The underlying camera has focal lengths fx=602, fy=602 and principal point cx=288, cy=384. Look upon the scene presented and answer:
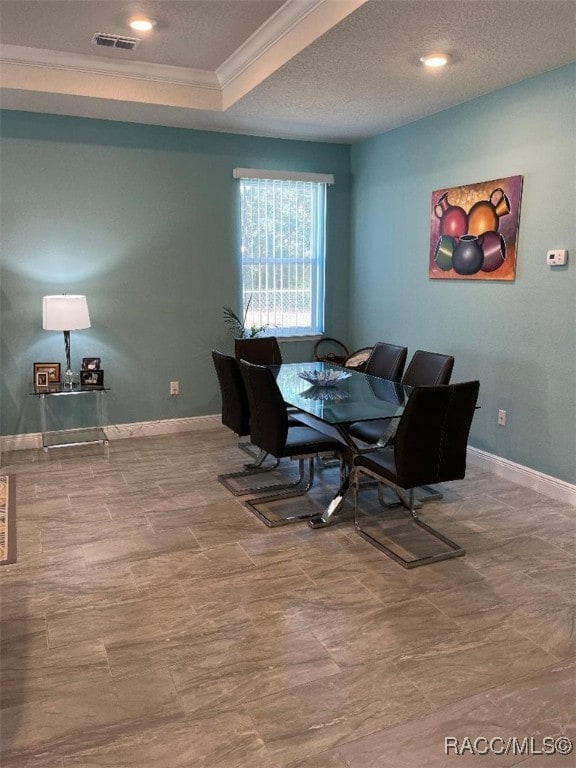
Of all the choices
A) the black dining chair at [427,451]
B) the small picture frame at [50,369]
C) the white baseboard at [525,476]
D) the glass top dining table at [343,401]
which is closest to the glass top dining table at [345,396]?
the glass top dining table at [343,401]

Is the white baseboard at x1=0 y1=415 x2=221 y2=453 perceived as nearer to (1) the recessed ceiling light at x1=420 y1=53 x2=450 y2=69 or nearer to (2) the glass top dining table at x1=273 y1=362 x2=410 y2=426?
(2) the glass top dining table at x1=273 y1=362 x2=410 y2=426

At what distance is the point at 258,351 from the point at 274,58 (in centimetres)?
205

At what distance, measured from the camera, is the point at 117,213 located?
4832mm

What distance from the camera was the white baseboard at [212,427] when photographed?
3.75 m

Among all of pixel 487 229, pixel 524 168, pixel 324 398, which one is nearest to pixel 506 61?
pixel 524 168

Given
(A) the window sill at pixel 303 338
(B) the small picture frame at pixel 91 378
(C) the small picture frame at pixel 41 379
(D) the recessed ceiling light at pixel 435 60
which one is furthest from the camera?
(A) the window sill at pixel 303 338

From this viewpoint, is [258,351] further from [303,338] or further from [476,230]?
[476,230]

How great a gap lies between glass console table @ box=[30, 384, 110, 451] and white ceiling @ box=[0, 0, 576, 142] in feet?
6.83

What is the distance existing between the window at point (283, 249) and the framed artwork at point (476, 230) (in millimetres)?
1332

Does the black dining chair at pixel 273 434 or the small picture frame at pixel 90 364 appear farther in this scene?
the small picture frame at pixel 90 364

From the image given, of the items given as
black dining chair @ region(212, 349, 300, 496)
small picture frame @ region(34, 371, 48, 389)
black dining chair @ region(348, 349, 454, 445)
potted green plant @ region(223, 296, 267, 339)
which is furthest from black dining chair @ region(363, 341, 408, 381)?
small picture frame @ region(34, 371, 48, 389)

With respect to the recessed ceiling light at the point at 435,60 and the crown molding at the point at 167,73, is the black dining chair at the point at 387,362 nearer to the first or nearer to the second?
the recessed ceiling light at the point at 435,60

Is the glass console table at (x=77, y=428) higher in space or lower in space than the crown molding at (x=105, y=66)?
lower

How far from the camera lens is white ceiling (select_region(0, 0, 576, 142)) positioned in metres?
2.91
